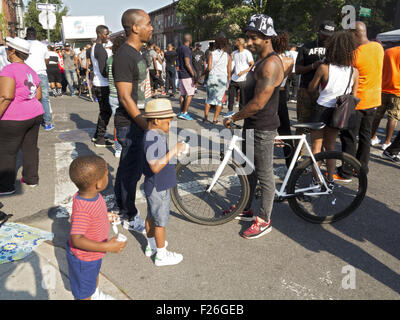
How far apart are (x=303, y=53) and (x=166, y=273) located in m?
3.80

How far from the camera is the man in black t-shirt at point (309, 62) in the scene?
4.54m

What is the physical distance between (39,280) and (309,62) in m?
4.45

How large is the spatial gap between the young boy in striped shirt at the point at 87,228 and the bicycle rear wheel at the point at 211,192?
Answer: 5.05 ft

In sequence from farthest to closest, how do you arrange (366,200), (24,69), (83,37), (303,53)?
1. (83,37)
2. (303,53)
3. (366,200)
4. (24,69)

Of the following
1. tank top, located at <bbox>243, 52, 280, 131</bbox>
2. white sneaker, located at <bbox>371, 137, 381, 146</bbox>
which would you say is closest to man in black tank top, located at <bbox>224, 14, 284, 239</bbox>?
tank top, located at <bbox>243, 52, 280, 131</bbox>

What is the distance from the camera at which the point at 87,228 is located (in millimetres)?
1990

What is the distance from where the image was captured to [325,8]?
125ft

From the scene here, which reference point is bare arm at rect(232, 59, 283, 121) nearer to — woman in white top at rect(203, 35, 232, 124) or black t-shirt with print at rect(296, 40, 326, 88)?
black t-shirt with print at rect(296, 40, 326, 88)

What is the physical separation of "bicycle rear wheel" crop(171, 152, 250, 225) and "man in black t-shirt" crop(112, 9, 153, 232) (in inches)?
19.1

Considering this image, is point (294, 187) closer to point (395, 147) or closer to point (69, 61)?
point (395, 147)

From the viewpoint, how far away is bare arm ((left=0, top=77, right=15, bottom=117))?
3.73 m

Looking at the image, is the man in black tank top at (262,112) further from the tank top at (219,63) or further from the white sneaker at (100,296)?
the tank top at (219,63)
